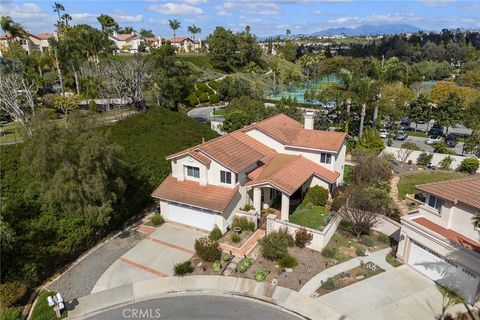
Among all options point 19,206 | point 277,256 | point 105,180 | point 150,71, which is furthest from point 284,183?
point 150,71

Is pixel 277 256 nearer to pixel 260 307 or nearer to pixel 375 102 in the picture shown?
pixel 260 307

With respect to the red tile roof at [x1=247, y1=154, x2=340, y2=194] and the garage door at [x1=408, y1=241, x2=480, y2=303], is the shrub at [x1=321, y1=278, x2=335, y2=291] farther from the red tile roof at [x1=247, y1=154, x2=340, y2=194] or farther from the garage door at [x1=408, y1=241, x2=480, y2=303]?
the red tile roof at [x1=247, y1=154, x2=340, y2=194]

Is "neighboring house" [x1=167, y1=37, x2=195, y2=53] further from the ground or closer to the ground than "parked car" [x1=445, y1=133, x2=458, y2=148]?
further from the ground

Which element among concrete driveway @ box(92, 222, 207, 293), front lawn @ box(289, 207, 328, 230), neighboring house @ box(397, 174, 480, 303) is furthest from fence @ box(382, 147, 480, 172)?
concrete driveway @ box(92, 222, 207, 293)

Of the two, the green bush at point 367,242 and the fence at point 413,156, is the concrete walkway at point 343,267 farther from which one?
the fence at point 413,156

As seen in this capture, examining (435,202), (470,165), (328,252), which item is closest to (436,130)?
(470,165)
